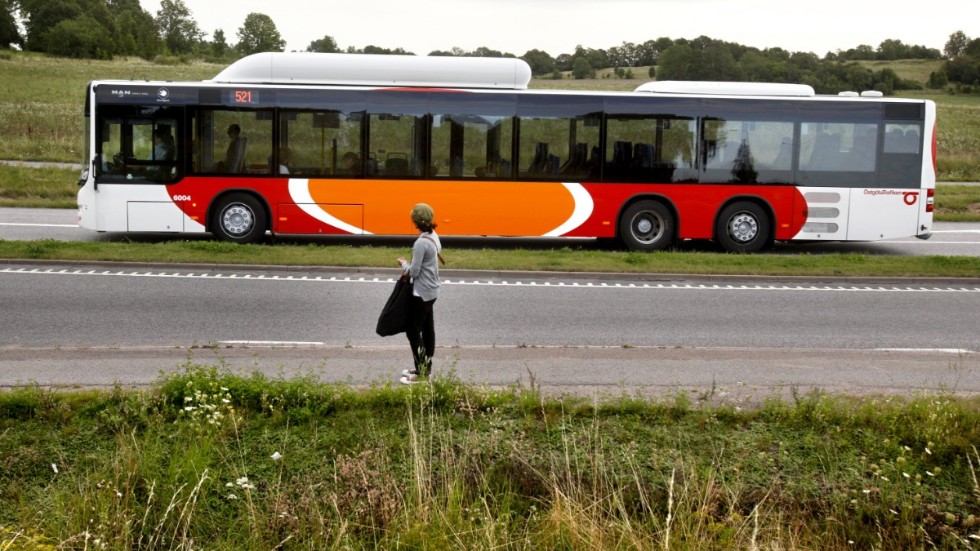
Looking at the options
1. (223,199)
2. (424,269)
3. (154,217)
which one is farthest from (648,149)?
(424,269)

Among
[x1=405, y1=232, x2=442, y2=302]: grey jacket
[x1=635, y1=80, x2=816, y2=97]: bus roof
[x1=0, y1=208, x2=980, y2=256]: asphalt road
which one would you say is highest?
[x1=635, y1=80, x2=816, y2=97]: bus roof

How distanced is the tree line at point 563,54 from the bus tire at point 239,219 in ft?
87.3

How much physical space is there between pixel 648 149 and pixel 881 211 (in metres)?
4.61

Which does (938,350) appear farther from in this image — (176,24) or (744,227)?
(176,24)

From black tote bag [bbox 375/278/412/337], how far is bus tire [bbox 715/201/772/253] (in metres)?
12.1

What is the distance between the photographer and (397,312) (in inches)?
383

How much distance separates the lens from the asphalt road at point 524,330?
33.8ft

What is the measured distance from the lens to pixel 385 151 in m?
20.3

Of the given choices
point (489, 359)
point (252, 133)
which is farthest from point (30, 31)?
point (489, 359)

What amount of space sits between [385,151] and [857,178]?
29.3 ft

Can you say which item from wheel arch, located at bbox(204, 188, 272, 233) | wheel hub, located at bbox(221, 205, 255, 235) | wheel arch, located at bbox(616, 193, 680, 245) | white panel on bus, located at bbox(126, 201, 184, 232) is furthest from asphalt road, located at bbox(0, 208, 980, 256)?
wheel arch, located at bbox(616, 193, 680, 245)

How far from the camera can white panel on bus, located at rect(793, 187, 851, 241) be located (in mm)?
20688

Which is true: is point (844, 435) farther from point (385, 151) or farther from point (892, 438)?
point (385, 151)

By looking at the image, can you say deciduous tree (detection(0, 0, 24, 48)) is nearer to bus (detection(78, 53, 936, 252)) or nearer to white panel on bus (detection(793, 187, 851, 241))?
bus (detection(78, 53, 936, 252))
